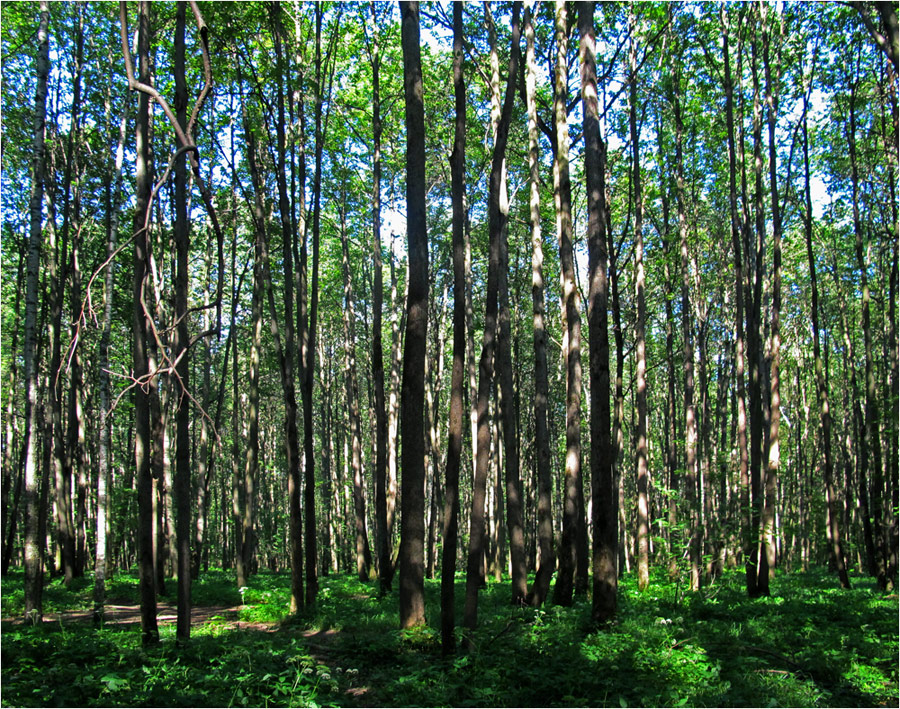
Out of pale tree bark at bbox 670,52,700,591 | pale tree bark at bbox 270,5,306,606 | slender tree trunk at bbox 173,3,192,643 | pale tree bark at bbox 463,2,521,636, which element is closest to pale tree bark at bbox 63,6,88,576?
pale tree bark at bbox 270,5,306,606

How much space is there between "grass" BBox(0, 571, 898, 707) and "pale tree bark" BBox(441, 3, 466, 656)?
533 mm

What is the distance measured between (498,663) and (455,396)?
114 inches

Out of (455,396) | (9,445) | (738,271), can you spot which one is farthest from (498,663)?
(9,445)

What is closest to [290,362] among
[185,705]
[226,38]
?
[226,38]

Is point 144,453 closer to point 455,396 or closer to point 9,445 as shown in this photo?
point 455,396

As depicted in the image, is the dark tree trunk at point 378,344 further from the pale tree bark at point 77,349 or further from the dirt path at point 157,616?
the pale tree bark at point 77,349

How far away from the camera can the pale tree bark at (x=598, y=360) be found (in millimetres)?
8352

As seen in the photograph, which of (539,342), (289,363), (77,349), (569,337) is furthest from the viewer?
(77,349)

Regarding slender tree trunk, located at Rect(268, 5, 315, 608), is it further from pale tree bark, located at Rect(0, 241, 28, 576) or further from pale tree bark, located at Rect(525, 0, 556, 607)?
pale tree bark, located at Rect(0, 241, 28, 576)

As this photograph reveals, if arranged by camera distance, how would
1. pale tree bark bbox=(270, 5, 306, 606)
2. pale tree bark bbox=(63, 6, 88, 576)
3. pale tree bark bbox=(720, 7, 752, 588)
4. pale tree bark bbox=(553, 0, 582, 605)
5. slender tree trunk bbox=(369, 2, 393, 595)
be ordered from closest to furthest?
1. pale tree bark bbox=(553, 0, 582, 605)
2. pale tree bark bbox=(270, 5, 306, 606)
3. pale tree bark bbox=(63, 6, 88, 576)
4. pale tree bark bbox=(720, 7, 752, 588)
5. slender tree trunk bbox=(369, 2, 393, 595)

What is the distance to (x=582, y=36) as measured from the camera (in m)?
9.19

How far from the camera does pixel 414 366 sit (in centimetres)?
747

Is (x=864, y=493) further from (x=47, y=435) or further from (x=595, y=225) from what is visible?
(x=47, y=435)

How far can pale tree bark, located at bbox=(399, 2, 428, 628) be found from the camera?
24.1ft
